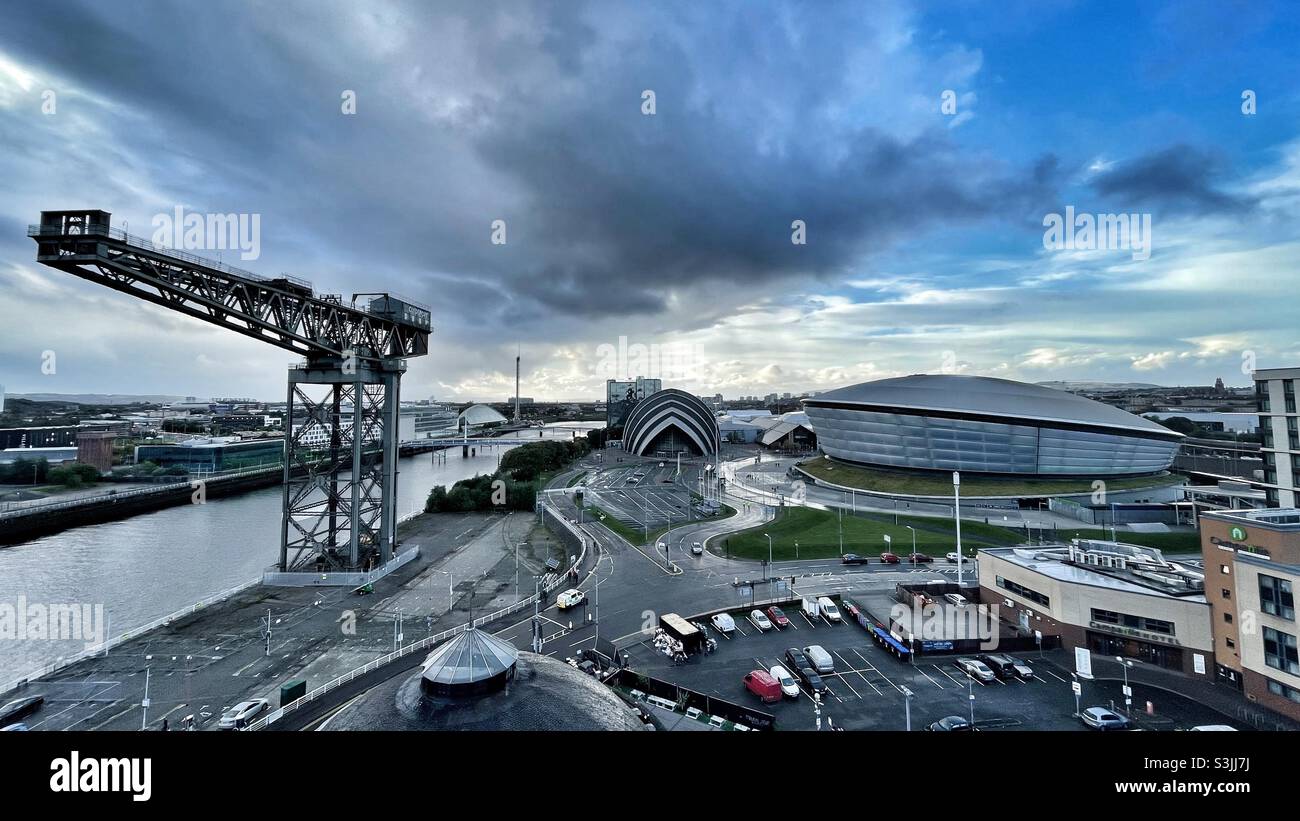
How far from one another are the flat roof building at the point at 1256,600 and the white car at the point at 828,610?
45.9ft

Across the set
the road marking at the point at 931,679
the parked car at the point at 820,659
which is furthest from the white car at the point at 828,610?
the road marking at the point at 931,679

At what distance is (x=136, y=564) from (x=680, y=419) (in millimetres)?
74829

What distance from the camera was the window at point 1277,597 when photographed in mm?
18594

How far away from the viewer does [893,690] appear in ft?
67.4

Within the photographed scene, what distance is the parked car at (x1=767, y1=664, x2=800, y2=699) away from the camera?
20030 mm

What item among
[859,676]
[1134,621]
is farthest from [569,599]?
[1134,621]

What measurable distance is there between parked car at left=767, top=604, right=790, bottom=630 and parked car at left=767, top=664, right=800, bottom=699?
14.7ft

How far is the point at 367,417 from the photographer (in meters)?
Answer: 37.4

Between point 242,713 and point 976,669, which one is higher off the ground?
point 242,713

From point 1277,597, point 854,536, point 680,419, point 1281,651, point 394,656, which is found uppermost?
point 680,419

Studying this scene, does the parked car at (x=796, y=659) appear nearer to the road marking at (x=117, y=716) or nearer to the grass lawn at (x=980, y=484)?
the road marking at (x=117, y=716)

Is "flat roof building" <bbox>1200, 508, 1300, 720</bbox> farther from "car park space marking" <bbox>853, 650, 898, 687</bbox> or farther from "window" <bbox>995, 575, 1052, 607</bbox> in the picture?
"car park space marking" <bbox>853, 650, 898, 687</bbox>

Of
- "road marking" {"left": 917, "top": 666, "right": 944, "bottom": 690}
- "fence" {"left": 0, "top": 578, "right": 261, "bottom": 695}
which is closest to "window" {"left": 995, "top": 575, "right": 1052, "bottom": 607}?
"road marking" {"left": 917, "top": 666, "right": 944, "bottom": 690}

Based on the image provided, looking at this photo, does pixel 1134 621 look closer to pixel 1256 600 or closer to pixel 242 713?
pixel 1256 600
